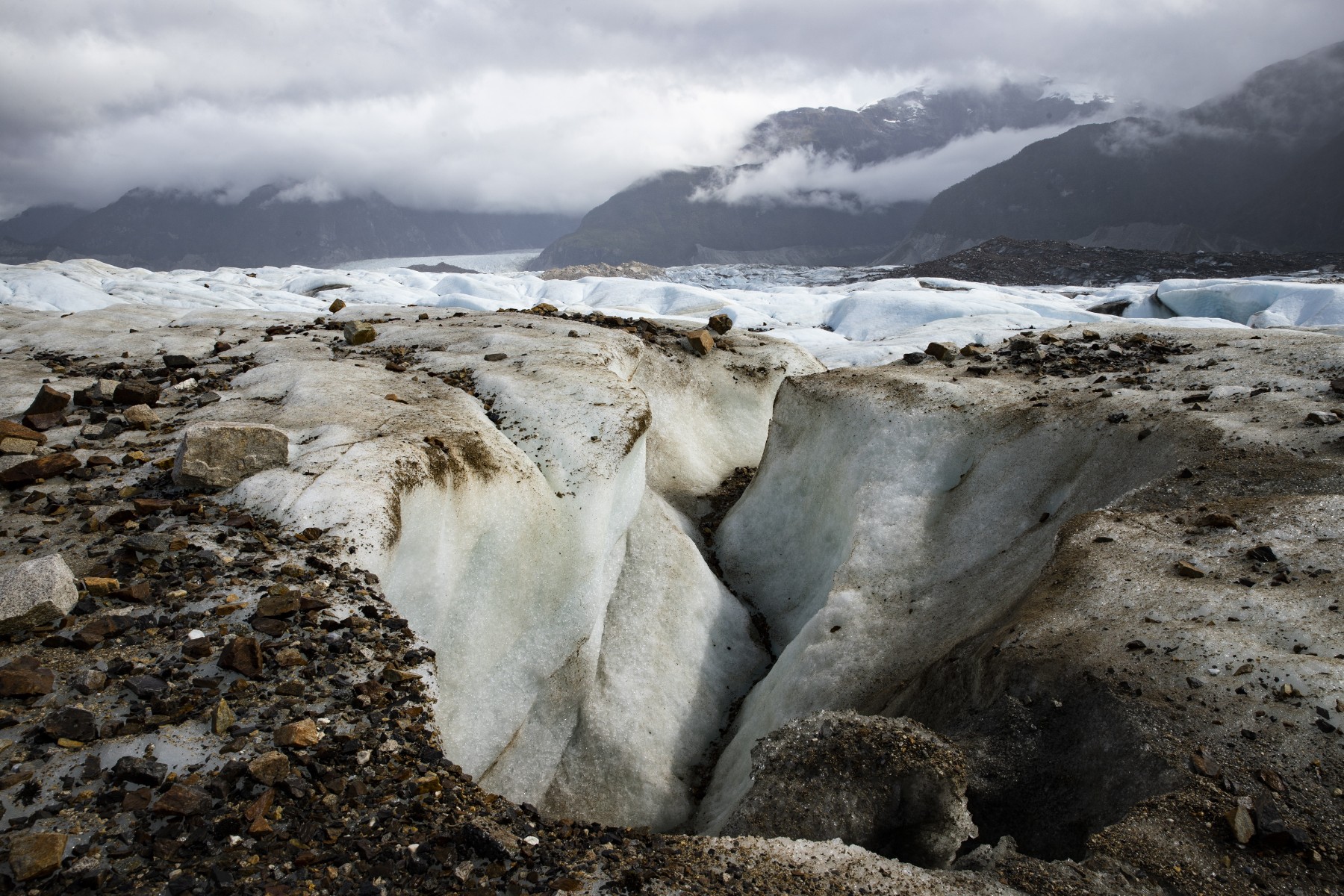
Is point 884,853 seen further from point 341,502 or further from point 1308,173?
point 1308,173

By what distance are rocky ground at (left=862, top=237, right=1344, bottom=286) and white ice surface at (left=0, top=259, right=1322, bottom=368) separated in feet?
50.9

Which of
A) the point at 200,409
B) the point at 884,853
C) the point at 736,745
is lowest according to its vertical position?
the point at 736,745

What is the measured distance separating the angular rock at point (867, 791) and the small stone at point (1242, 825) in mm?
1963

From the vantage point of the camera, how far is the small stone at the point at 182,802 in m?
4.41

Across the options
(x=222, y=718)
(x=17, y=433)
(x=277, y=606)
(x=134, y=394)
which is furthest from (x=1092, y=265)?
(x=222, y=718)

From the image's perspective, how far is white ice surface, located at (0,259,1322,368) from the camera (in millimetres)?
26422

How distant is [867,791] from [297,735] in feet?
15.0

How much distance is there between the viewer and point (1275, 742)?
5.16 m

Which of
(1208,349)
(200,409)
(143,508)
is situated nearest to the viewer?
(143,508)

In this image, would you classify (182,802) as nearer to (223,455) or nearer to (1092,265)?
(223,455)

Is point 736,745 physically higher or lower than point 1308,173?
lower

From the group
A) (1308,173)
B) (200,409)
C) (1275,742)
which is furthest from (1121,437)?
(1308,173)

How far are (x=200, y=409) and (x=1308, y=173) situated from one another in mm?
136068

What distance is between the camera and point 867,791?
21.9ft
